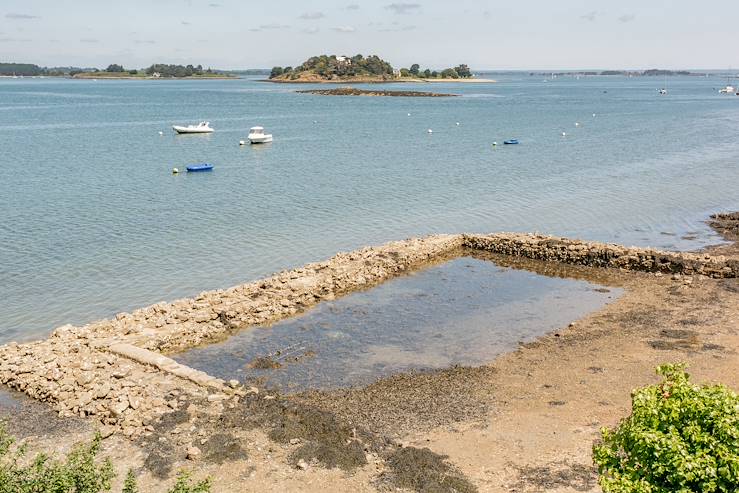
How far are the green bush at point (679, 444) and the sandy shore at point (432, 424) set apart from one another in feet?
20.1

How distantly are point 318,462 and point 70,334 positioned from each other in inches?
474

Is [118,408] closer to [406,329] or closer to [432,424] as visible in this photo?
[432,424]

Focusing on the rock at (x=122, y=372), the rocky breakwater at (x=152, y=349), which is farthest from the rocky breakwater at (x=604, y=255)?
the rock at (x=122, y=372)

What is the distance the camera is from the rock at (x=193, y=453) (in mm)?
15320

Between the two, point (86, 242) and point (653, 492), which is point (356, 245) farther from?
point (653, 492)

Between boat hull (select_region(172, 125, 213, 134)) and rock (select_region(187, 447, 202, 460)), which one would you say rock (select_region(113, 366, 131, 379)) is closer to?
rock (select_region(187, 447, 202, 460))

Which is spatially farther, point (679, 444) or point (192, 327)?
point (192, 327)

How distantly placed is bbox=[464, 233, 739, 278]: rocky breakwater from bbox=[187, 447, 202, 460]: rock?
22.4 m

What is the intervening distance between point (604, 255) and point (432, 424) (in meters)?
18.2

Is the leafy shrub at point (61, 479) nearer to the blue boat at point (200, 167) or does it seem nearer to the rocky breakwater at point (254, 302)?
the rocky breakwater at point (254, 302)

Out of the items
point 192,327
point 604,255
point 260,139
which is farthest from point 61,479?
point 260,139

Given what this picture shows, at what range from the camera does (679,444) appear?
8102 mm

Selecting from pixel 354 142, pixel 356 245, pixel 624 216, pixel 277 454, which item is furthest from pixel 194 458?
pixel 354 142

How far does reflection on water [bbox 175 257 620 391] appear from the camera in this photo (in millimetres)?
21359
